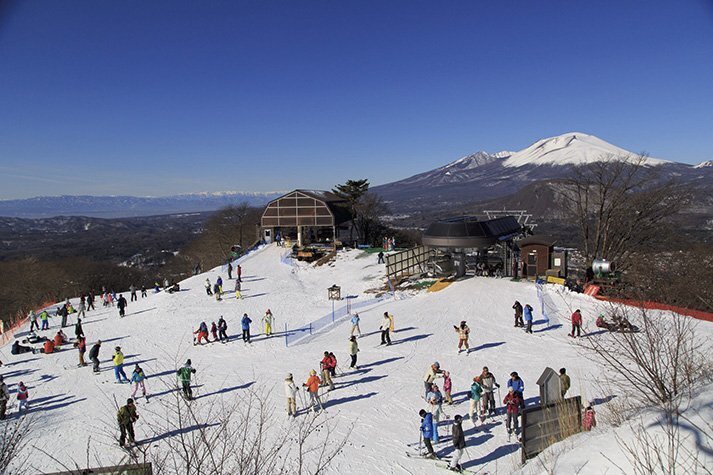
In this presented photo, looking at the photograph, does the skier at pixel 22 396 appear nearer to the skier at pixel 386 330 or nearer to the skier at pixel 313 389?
the skier at pixel 313 389

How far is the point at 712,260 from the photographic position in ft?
89.5

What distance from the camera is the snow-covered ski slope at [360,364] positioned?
30.5 ft

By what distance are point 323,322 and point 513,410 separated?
11.3 metres

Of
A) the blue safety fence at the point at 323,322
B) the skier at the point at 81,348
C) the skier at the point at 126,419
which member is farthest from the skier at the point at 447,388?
the skier at the point at 81,348

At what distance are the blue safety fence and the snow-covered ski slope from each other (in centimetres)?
37

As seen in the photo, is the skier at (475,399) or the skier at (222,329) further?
the skier at (222,329)

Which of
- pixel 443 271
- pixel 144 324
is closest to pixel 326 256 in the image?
pixel 443 271

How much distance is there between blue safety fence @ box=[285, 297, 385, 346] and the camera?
17981 millimetres

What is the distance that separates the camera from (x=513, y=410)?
30.8ft

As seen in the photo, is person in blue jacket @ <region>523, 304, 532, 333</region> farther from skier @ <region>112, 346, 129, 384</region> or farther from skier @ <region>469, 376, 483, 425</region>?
skier @ <region>112, 346, 129, 384</region>

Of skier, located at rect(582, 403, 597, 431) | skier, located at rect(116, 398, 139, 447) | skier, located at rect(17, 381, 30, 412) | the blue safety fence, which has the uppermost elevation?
skier, located at rect(582, 403, 597, 431)

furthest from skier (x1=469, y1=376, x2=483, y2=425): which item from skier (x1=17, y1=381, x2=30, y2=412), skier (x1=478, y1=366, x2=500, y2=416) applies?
skier (x1=17, y1=381, x2=30, y2=412)

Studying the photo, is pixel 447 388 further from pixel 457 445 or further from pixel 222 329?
pixel 222 329

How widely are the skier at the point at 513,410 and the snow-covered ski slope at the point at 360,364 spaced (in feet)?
1.02
